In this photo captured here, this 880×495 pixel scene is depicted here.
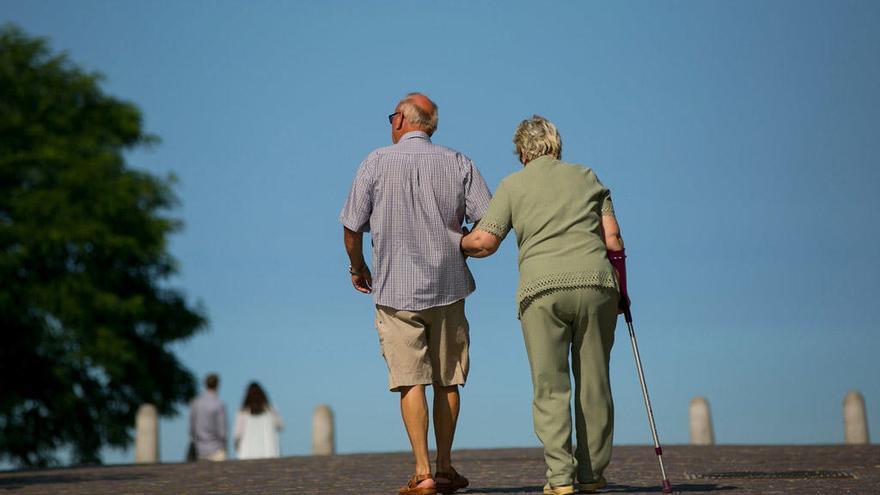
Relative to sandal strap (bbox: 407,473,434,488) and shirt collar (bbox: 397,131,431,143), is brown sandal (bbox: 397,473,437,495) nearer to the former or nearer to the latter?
sandal strap (bbox: 407,473,434,488)

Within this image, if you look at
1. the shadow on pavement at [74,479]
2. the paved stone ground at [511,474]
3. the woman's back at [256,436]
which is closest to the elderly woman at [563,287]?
the paved stone ground at [511,474]

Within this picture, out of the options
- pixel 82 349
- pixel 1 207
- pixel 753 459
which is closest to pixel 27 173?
pixel 1 207

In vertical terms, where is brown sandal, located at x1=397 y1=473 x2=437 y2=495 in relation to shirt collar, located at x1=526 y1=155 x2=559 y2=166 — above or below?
below

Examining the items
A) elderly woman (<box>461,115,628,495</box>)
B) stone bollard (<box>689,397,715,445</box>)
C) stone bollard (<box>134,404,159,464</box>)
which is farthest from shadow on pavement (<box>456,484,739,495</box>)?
stone bollard (<box>134,404,159,464</box>)

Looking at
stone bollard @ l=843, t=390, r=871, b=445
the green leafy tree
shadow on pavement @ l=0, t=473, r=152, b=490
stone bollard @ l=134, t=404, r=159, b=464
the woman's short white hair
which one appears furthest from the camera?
the green leafy tree

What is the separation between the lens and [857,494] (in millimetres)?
8523

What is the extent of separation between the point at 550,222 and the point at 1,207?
3044 cm

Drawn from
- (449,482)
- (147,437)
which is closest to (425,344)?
(449,482)

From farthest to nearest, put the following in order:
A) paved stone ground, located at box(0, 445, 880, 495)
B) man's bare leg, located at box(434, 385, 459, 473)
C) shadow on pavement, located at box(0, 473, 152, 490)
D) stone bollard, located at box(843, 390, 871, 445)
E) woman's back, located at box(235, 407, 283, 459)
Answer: stone bollard, located at box(843, 390, 871, 445) → woman's back, located at box(235, 407, 283, 459) → shadow on pavement, located at box(0, 473, 152, 490) → paved stone ground, located at box(0, 445, 880, 495) → man's bare leg, located at box(434, 385, 459, 473)

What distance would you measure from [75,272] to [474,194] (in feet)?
95.9

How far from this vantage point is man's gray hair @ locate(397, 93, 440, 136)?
330 inches

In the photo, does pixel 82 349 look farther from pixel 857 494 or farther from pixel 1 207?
pixel 857 494

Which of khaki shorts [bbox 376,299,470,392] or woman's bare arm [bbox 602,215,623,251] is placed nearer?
woman's bare arm [bbox 602,215,623,251]

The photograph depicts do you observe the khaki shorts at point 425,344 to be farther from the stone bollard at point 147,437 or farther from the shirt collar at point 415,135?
the stone bollard at point 147,437
